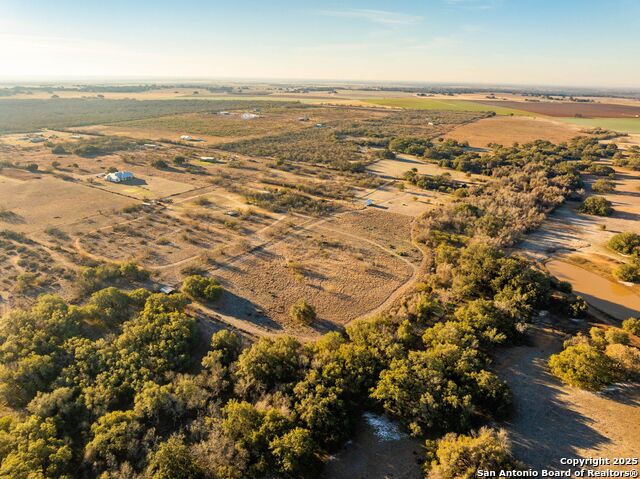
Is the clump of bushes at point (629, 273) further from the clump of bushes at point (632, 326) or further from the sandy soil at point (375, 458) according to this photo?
the sandy soil at point (375, 458)

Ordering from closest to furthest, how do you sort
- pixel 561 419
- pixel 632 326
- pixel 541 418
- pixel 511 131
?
pixel 561 419 → pixel 541 418 → pixel 632 326 → pixel 511 131

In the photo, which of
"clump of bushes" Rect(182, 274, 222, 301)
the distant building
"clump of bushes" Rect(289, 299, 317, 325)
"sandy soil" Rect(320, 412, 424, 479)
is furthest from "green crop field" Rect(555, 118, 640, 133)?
the distant building

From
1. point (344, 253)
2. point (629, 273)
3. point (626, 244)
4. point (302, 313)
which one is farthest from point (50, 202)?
point (626, 244)

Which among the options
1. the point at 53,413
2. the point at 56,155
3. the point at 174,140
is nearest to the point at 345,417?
the point at 53,413

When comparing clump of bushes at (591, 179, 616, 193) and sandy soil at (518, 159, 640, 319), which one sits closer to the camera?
sandy soil at (518, 159, 640, 319)

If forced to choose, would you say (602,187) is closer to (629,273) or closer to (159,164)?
(629,273)

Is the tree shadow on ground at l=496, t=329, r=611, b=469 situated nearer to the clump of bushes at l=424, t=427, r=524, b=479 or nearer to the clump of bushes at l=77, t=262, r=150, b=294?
the clump of bushes at l=424, t=427, r=524, b=479

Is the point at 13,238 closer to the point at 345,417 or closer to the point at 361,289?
the point at 361,289
